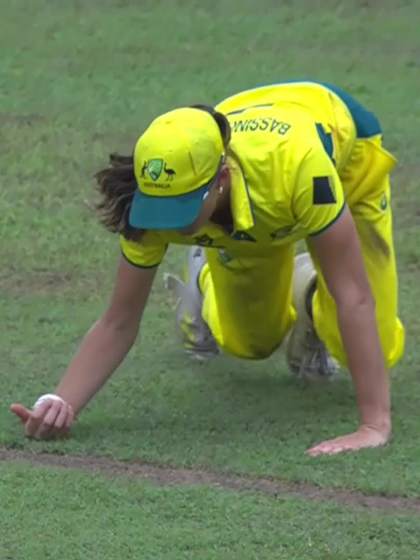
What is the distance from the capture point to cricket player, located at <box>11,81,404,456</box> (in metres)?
3.85

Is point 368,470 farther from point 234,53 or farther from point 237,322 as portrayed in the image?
point 234,53

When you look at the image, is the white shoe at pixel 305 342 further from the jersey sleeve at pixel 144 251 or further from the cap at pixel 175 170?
the cap at pixel 175 170

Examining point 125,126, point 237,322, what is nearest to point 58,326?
point 237,322

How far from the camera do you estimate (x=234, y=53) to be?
371 inches

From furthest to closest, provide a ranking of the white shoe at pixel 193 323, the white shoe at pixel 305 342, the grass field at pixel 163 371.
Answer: the white shoe at pixel 193 323, the white shoe at pixel 305 342, the grass field at pixel 163 371

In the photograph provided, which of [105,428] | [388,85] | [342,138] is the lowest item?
[388,85]

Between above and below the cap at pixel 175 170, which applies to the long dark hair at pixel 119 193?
below

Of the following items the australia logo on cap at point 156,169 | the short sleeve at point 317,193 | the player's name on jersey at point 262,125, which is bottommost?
the short sleeve at point 317,193

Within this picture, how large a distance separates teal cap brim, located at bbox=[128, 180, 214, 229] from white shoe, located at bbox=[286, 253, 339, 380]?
3.43 ft

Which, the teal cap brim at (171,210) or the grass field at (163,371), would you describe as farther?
the teal cap brim at (171,210)

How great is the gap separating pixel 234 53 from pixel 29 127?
72.5 inches

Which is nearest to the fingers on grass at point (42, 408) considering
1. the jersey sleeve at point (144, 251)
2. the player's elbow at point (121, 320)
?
the player's elbow at point (121, 320)

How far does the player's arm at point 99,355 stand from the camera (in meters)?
4.17

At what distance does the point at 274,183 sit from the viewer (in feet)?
13.0
